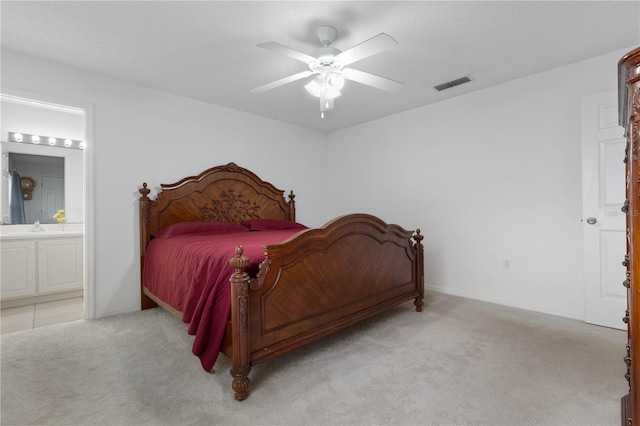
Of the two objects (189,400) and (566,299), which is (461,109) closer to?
(566,299)

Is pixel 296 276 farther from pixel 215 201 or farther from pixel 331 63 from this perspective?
pixel 215 201

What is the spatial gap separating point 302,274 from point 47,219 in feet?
12.9

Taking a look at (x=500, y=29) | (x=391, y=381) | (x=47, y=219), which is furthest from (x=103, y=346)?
(x=500, y=29)

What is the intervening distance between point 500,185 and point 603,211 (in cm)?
89

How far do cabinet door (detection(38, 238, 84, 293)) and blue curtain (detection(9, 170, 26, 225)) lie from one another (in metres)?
0.66

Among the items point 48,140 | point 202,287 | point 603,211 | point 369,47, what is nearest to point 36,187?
point 48,140

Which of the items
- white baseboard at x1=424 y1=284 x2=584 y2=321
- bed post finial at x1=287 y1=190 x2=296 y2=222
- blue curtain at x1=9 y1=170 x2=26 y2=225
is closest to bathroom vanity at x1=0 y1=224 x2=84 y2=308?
blue curtain at x1=9 y1=170 x2=26 y2=225

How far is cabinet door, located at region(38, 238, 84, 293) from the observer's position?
342 cm

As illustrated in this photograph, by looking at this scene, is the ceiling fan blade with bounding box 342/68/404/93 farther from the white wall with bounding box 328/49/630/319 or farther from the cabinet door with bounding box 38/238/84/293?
the cabinet door with bounding box 38/238/84/293

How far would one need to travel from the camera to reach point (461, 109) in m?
3.54

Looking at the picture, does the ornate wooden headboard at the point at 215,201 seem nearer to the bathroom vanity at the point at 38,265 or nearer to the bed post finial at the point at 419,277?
the bathroom vanity at the point at 38,265

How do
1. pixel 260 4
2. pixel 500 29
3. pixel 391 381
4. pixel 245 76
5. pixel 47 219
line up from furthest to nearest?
pixel 47 219 < pixel 245 76 < pixel 500 29 < pixel 260 4 < pixel 391 381

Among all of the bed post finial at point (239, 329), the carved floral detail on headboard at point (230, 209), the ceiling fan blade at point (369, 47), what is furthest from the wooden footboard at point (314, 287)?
the carved floral detail on headboard at point (230, 209)

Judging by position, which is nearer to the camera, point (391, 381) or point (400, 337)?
point (391, 381)
